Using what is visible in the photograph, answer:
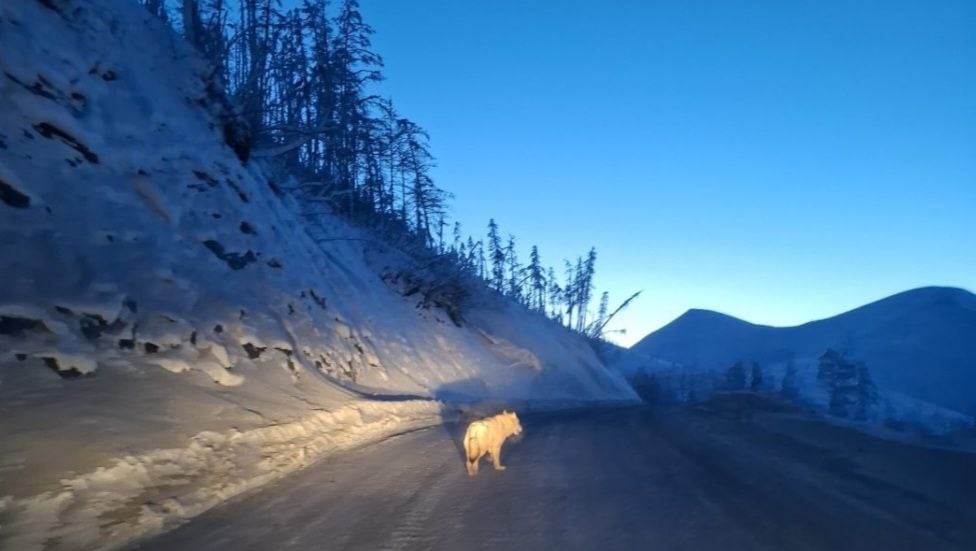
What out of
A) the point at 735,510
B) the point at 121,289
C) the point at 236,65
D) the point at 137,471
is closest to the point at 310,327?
the point at 121,289

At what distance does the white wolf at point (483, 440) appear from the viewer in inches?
356

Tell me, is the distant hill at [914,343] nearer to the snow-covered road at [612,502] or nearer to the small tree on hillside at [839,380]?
the small tree on hillside at [839,380]

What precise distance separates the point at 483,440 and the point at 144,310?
21.1ft

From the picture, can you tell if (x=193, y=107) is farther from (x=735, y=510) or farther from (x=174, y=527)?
(x=735, y=510)

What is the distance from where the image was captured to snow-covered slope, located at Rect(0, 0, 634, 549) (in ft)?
22.5

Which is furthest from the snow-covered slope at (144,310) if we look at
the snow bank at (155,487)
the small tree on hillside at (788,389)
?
the small tree on hillside at (788,389)

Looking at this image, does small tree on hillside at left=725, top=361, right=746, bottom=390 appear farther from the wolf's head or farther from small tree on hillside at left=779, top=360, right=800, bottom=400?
the wolf's head

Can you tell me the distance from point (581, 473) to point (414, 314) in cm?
2235

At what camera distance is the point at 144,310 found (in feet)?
36.9

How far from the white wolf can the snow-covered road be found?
231 millimetres

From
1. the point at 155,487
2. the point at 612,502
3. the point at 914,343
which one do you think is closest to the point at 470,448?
the point at 612,502

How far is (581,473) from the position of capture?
931 cm

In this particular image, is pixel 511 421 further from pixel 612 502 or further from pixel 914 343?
pixel 914 343

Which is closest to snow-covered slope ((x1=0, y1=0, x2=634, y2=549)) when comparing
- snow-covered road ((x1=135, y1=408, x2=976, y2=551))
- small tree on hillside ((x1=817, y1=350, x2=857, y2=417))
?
snow-covered road ((x1=135, y1=408, x2=976, y2=551))
